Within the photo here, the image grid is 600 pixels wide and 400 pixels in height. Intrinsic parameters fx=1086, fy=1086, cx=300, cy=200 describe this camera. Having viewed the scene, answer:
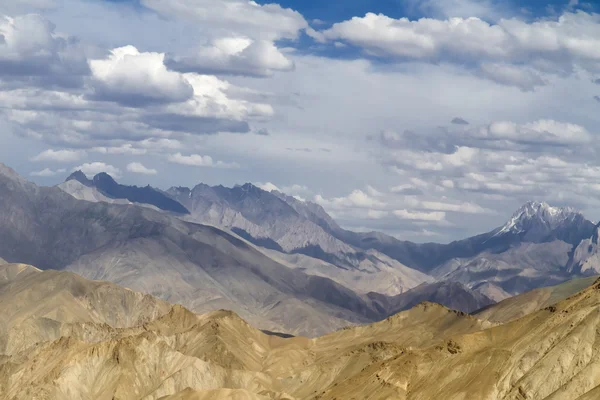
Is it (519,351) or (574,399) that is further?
(519,351)

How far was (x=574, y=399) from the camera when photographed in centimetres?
17400

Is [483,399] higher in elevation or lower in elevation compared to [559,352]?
lower

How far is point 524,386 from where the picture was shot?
187 meters

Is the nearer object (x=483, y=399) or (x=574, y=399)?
(x=574, y=399)

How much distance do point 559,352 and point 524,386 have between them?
8.39 metres

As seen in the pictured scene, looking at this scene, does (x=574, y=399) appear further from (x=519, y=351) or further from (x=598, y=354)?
(x=519, y=351)

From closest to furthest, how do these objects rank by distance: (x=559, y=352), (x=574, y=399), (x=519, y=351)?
(x=574, y=399), (x=559, y=352), (x=519, y=351)

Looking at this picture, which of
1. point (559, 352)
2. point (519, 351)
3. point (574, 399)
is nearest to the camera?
point (574, 399)

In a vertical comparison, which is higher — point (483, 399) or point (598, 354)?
point (598, 354)

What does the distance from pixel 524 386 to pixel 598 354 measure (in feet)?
45.8

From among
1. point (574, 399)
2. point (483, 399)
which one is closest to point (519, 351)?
point (483, 399)

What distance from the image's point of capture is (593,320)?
190m

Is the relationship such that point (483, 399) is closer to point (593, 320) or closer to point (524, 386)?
point (524, 386)

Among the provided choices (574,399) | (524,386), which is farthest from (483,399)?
(574,399)
